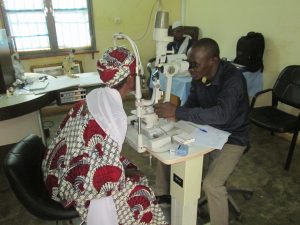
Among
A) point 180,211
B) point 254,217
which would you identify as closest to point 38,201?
point 180,211

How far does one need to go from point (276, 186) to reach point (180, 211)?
117 cm

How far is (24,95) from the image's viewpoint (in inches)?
81.7

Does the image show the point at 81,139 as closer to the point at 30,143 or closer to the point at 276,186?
the point at 30,143

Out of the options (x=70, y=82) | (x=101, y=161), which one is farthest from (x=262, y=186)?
(x=70, y=82)

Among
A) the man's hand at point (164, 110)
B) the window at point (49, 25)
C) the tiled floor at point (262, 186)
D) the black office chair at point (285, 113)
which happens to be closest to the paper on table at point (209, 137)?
the man's hand at point (164, 110)

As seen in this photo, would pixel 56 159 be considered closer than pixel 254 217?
Yes

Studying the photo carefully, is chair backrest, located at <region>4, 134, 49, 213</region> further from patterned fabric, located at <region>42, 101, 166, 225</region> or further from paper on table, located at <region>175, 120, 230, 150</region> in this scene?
paper on table, located at <region>175, 120, 230, 150</region>

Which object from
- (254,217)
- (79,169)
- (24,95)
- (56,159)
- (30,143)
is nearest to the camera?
(79,169)

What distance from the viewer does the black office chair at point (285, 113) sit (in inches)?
88.0

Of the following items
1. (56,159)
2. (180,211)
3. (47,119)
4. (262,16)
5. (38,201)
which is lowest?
(47,119)

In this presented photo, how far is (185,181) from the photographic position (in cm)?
131

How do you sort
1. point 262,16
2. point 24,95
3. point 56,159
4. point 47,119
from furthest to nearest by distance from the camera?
point 47,119 → point 262,16 → point 24,95 → point 56,159

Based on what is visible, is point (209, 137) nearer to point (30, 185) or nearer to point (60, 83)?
point (30, 185)

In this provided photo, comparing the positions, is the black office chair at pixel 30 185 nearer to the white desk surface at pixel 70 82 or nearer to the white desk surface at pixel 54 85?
the white desk surface at pixel 54 85
